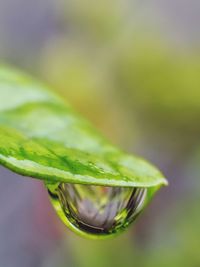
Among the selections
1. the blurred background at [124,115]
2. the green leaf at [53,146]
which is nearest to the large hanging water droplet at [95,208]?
the green leaf at [53,146]

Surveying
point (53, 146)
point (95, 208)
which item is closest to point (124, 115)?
point (95, 208)

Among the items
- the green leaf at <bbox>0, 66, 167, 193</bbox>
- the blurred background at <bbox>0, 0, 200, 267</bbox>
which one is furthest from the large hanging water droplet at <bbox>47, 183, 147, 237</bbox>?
the blurred background at <bbox>0, 0, 200, 267</bbox>

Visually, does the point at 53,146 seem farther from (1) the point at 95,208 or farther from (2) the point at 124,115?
(2) the point at 124,115

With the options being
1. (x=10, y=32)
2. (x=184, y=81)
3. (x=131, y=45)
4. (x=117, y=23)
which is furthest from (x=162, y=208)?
(x=10, y=32)

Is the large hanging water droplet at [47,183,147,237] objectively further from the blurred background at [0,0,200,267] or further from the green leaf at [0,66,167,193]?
the blurred background at [0,0,200,267]

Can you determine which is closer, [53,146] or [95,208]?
[53,146]
